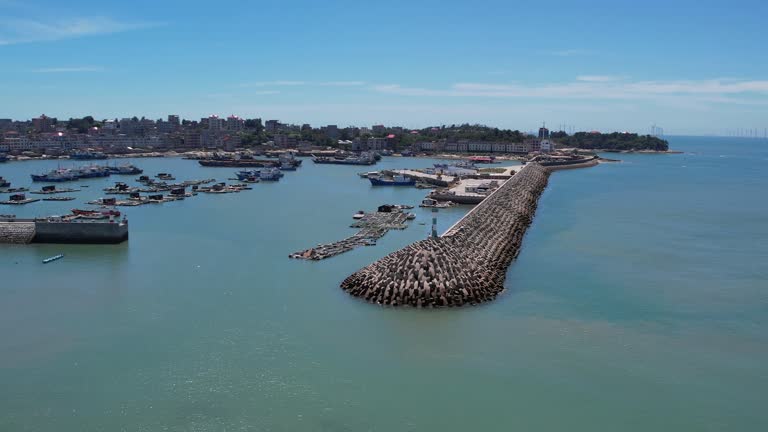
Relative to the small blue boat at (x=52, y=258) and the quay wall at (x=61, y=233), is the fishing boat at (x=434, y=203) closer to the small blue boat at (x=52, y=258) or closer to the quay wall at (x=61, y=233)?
the quay wall at (x=61, y=233)

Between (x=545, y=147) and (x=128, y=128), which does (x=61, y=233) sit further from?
(x=128, y=128)

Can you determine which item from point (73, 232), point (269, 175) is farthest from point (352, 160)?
point (73, 232)

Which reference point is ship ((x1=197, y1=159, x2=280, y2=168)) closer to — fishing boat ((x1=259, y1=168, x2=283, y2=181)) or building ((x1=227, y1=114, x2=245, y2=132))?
fishing boat ((x1=259, y1=168, x2=283, y2=181))

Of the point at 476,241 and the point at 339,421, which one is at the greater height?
the point at 476,241

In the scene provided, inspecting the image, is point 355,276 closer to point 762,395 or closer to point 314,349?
point 314,349

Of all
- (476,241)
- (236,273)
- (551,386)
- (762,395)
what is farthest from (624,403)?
(236,273)

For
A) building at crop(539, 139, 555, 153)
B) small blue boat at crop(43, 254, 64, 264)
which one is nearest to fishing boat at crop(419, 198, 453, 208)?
small blue boat at crop(43, 254, 64, 264)

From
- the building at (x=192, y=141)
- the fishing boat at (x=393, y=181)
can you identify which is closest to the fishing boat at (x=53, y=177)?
the fishing boat at (x=393, y=181)
